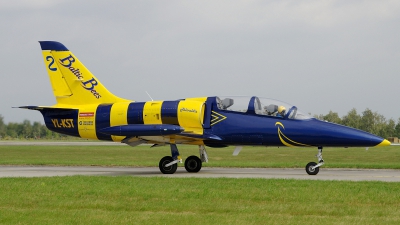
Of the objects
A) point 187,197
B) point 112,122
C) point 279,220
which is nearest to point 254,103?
point 112,122

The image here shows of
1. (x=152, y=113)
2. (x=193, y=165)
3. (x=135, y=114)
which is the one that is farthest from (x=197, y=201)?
(x=193, y=165)

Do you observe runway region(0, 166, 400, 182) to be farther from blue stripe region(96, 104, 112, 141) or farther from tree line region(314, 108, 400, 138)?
tree line region(314, 108, 400, 138)

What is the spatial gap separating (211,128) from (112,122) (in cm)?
365

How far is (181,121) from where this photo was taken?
70.7 ft

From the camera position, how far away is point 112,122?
74.0 ft

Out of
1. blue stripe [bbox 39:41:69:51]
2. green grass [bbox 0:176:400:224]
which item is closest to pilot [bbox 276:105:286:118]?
green grass [bbox 0:176:400:224]

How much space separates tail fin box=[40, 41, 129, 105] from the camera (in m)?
23.9

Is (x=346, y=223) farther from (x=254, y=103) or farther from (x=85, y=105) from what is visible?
(x=85, y=105)

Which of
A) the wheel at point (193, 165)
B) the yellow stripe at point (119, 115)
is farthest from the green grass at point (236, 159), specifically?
the yellow stripe at point (119, 115)

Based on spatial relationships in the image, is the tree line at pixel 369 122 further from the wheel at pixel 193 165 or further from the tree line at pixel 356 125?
the wheel at pixel 193 165

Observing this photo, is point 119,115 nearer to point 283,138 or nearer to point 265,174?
point 265,174

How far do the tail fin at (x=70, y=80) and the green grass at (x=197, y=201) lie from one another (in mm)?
7024

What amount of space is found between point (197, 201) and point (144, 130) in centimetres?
814

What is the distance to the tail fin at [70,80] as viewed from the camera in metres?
23.9
